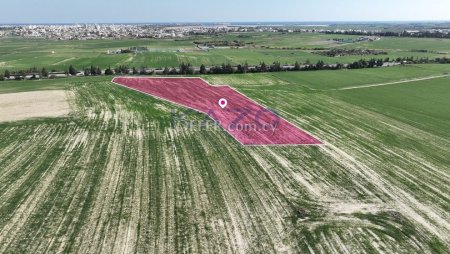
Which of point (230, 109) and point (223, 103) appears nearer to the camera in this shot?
point (230, 109)

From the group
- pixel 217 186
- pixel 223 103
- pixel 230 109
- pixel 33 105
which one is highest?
pixel 33 105

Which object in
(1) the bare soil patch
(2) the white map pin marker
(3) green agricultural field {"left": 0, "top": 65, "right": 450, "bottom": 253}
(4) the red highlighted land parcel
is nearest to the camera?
(3) green agricultural field {"left": 0, "top": 65, "right": 450, "bottom": 253}

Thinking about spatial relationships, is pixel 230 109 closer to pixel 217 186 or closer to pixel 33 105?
pixel 217 186

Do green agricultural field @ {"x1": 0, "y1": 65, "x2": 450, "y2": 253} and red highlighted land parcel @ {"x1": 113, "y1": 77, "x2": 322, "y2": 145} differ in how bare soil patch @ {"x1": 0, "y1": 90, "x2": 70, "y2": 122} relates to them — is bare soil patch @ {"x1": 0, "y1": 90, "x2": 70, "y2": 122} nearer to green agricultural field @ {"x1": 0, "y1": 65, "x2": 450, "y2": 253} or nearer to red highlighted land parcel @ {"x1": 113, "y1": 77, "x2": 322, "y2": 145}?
green agricultural field @ {"x1": 0, "y1": 65, "x2": 450, "y2": 253}

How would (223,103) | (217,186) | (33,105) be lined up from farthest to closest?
(223,103) < (33,105) < (217,186)

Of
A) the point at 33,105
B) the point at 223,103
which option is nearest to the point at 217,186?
the point at 223,103

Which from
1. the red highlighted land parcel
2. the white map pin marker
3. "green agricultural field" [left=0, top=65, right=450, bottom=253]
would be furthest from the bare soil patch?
the white map pin marker

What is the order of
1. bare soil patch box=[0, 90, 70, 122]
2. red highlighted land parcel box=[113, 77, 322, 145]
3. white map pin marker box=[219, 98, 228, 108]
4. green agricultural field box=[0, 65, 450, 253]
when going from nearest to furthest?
green agricultural field box=[0, 65, 450, 253] < red highlighted land parcel box=[113, 77, 322, 145] < bare soil patch box=[0, 90, 70, 122] < white map pin marker box=[219, 98, 228, 108]
